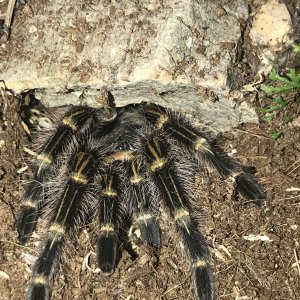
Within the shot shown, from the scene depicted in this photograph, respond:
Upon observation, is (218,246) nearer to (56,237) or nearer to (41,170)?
(56,237)

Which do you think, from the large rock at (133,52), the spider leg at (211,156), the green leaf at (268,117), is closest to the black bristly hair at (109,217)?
the spider leg at (211,156)

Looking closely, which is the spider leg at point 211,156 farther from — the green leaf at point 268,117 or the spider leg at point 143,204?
the green leaf at point 268,117

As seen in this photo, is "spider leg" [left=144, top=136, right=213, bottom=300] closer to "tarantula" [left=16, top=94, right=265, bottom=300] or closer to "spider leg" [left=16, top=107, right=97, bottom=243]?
"tarantula" [left=16, top=94, right=265, bottom=300]

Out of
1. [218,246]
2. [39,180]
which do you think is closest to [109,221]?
[39,180]

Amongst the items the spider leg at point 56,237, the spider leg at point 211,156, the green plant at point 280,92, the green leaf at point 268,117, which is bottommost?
the spider leg at point 56,237

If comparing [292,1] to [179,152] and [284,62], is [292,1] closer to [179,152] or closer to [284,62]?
[284,62]

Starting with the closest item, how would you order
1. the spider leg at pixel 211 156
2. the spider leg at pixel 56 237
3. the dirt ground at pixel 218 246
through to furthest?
the spider leg at pixel 56 237
the dirt ground at pixel 218 246
the spider leg at pixel 211 156

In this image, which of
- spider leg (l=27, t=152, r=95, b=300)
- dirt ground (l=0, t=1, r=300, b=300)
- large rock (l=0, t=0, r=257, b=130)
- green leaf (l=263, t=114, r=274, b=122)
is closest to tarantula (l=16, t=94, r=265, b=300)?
spider leg (l=27, t=152, r=95, b=300)
